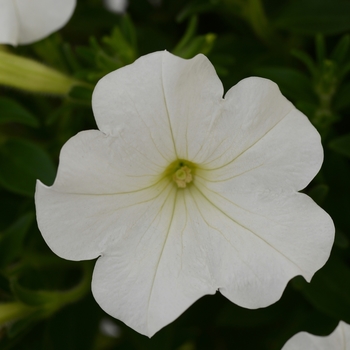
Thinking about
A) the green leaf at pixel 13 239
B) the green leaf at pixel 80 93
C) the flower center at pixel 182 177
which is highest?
the green leaf at pixel 80 93

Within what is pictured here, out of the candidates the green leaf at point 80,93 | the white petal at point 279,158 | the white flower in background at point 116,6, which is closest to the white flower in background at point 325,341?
the white petal at point 279,158

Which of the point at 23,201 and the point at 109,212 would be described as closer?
the point at 109,212

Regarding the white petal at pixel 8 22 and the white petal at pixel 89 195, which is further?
the white petal at pixel 8 22

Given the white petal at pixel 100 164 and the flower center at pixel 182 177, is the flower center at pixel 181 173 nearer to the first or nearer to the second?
the flower center at pixel 182 177

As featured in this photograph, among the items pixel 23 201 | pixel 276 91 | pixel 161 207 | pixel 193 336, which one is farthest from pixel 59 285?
pixel 276 91

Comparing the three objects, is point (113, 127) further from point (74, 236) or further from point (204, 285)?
point (204, 285)

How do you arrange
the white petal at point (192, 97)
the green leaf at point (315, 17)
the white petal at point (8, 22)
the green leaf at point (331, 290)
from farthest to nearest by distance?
the green leaf at point (315, 17) → the green leaf at point (331, 290) → the white petal at point (8, 22) → the white petal at point (192, 97)

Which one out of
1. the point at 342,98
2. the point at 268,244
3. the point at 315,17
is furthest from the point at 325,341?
the point at 315,17
